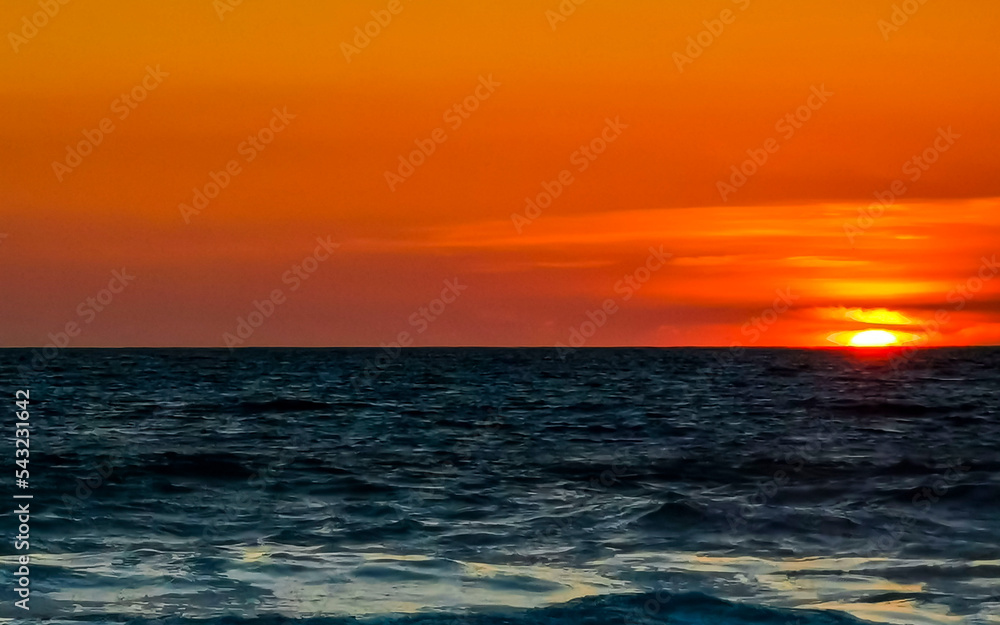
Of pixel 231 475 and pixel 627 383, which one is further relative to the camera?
pixel 627 383

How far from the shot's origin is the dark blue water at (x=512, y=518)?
1095 centimetres

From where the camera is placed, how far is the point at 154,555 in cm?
1307

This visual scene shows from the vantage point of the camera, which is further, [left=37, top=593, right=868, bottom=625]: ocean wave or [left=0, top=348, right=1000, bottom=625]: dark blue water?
[left=0, top=348, right=1000, bottom=625]: dark blue water

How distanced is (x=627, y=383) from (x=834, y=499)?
132 ft

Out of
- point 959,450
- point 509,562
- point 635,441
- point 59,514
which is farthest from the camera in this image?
point 635,441

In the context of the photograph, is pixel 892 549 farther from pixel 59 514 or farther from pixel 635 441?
pixel 635 441

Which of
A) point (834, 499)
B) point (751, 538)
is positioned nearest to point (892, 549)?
point (751, 538)

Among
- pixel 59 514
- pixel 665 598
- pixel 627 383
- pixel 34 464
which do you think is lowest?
pixel 665 598

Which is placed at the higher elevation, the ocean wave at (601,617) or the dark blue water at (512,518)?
the dark blue water at (512,518)

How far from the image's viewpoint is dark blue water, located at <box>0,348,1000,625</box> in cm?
1095

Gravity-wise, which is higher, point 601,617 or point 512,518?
point 512,518

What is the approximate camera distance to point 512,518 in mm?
15883

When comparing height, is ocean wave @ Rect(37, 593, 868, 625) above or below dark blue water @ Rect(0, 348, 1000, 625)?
below

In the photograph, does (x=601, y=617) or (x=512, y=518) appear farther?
(x=512, y=518)
